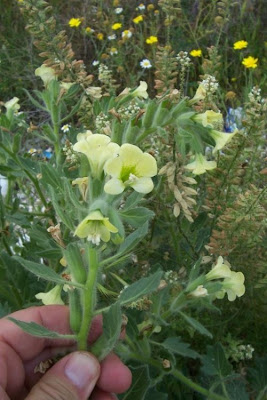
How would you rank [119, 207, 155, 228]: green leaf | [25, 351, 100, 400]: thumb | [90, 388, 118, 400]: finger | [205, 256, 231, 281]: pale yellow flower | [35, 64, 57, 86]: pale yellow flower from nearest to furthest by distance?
[119, 207, 155, 228]: green leaf
[25, 351, 100, 400]: thumb
[205, 256, 231, 281]: pale yellow flower
[90, 388, 118, 400]: finger
[35, 64, 57, 86]: pale yellow flower

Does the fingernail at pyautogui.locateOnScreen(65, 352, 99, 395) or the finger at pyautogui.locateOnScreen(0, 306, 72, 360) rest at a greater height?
the fingernail at pyautogui.locateOnScreen(65, 352, 99, 395)

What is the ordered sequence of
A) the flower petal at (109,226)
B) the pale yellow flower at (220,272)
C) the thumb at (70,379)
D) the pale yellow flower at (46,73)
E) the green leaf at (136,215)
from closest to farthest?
the flower petal at (109,226), the green leaf at (136,215), the thumb at (70,379), the pale yellow flower at (220,272), the pale yellow flower at (46,73)

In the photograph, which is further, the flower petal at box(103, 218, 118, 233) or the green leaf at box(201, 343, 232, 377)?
the green leaf at box(201, 343, 232, 377)

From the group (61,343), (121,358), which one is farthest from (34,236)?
(121,358)

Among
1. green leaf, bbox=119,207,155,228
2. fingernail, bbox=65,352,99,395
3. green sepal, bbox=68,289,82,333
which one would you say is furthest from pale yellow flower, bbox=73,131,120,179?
fingernail, bbox=65,352,99,395

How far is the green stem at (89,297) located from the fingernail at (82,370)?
1.6 inches

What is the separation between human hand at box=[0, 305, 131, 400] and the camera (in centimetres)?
124

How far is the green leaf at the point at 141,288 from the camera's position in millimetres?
1151

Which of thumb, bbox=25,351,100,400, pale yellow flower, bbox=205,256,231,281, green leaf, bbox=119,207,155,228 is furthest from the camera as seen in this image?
pale yellow flower, bbox=205,256,231,281

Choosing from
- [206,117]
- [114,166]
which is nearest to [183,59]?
[206,117]

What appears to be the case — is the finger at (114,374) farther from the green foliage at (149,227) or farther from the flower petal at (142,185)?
the flower petal at (142,185)

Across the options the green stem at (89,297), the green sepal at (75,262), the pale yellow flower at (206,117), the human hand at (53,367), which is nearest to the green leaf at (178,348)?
the human hand at (53,367)

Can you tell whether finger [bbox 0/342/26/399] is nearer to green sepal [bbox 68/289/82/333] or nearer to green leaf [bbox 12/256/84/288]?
green sepal [bbox 68/289/82/333]

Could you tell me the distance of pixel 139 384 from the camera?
146 centimetres
